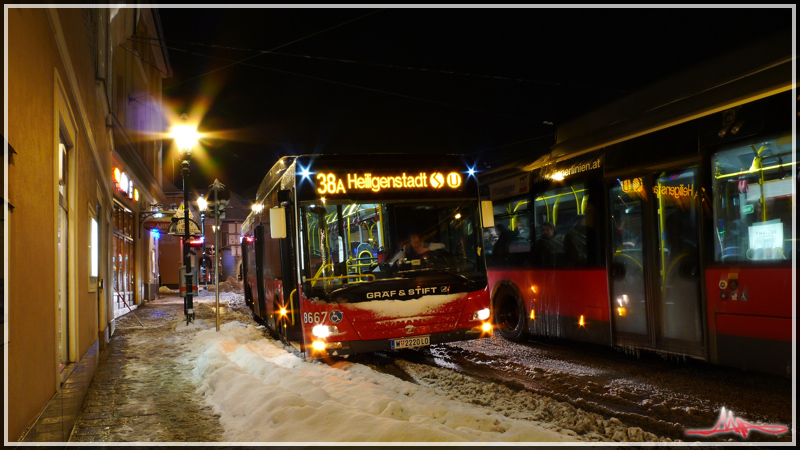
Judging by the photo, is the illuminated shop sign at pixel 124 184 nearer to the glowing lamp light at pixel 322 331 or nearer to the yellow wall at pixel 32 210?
the glowing lamp light at pixel 322 331

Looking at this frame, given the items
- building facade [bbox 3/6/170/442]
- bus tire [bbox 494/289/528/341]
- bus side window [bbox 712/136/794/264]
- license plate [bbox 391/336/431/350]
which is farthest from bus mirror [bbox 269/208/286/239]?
bus side window [bbox 712/136/794/264]

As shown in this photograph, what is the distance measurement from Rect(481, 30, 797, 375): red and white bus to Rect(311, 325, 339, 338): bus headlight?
3908mm

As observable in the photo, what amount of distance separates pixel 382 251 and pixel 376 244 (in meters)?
0.13

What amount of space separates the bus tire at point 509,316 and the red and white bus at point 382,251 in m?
2.21

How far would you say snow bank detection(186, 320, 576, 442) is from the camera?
14.9 ft

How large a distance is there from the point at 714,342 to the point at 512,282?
4.40 metres

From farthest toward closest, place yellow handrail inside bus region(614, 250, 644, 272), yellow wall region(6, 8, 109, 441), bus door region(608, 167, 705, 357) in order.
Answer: yellow handrail inside bus region(614, 250, 644, 272) < bus door region(608, 167, 705, 357) < yellow wall region(6, 8, 109, 441)

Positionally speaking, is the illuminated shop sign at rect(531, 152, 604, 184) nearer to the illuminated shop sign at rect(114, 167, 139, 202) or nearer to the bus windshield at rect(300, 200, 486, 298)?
the bus windshield at rect(300, 200, 486, 298)

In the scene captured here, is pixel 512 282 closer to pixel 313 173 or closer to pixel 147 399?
pixel 313 173

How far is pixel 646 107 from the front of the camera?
10.3m

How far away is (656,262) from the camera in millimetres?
7922

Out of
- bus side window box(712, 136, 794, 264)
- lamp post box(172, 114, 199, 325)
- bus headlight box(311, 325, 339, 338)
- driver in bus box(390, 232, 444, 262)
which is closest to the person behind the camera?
bus side window box(712, 136, 794, 264)

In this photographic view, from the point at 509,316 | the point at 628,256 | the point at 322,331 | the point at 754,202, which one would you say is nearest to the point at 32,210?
the point at 322,331

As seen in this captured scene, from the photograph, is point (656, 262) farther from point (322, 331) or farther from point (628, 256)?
point (322, 331)
